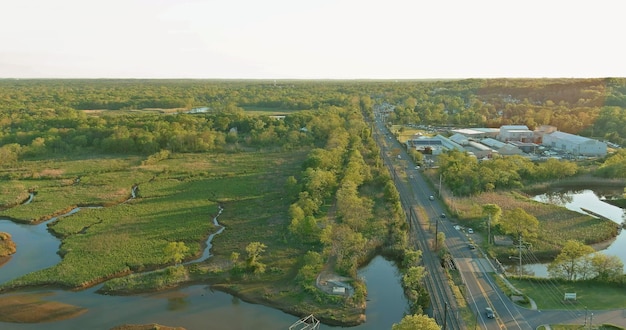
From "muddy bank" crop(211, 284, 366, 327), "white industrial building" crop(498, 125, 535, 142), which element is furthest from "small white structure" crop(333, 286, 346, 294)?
"white industrial building" crop(498, 125, 535, 142)

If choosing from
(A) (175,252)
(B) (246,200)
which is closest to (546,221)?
(B) (246,200)

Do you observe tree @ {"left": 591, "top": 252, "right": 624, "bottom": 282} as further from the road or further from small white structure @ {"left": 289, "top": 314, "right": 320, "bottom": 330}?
small white structure @ {"left": 289, "top": 314, "right": 320, "bottom": 330}

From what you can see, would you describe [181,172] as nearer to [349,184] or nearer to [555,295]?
[349,184]

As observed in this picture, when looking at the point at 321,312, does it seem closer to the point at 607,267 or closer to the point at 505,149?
the point at 607,267

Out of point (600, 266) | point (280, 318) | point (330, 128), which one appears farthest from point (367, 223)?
point (330, 128)

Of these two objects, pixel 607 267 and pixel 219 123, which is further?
pixel 219 123

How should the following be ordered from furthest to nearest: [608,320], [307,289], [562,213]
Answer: [562,213] → [307,289] → [608,320]

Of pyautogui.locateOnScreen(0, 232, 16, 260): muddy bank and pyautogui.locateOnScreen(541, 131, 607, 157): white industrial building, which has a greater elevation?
pyautogui.locateOnScreen(541, 131, 607, 157): white industrial building
